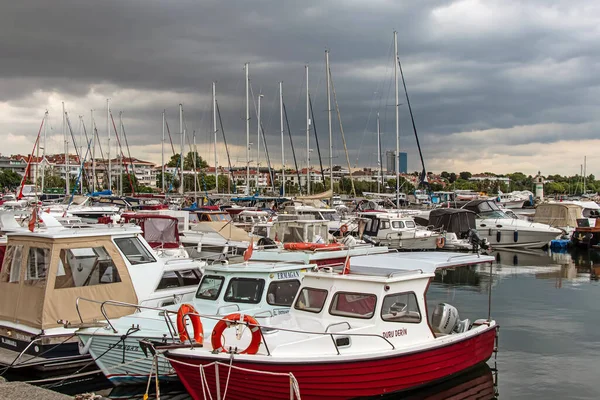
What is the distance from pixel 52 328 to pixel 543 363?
478 inches

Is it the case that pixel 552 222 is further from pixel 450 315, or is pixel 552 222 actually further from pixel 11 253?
pixel 11 253

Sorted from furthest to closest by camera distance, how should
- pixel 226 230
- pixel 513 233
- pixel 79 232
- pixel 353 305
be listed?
pixel 513 233
pixel 226 230
pixel 79 232
pixel 353 305

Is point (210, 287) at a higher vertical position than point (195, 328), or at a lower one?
higher

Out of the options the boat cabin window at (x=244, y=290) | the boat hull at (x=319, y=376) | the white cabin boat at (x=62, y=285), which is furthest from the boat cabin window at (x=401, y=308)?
the white cabin boat at (x=62, y=285)

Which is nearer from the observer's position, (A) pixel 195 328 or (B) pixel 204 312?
(A) pixel 195 328

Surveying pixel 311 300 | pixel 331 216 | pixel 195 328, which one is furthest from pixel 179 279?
pixel 331 216

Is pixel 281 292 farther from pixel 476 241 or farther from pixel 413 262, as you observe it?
pixel 476 241

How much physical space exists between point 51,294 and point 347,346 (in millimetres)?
6954

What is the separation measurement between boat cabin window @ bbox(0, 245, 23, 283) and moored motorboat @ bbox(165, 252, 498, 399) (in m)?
5.73

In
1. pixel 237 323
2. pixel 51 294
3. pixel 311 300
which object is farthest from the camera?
pixel 51 294

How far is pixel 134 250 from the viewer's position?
51.9 ft

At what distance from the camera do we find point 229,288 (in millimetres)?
14320

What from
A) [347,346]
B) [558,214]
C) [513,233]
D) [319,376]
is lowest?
[513,233]

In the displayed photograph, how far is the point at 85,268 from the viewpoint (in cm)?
1460
